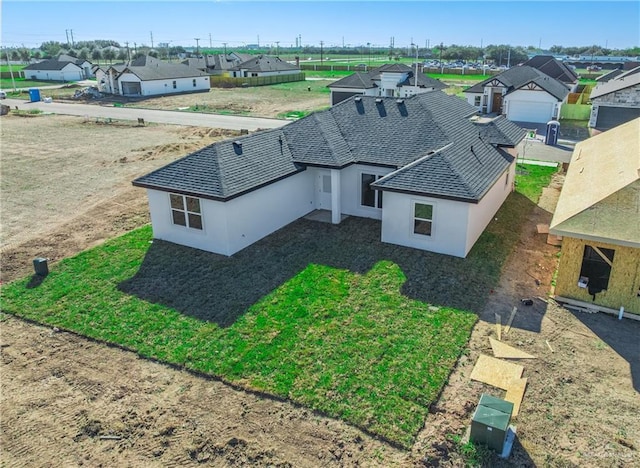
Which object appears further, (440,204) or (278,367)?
(440,204)

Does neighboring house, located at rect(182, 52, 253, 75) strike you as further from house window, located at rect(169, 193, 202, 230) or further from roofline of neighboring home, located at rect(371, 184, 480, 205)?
roofline of neighboring home, located at rect(371, 184, 480, 205)

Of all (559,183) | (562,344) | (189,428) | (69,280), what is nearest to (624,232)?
(562,344)

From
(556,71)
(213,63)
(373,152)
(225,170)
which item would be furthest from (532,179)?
(213,63)

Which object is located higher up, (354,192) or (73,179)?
(354,192)

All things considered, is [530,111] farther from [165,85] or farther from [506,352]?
[165,85]

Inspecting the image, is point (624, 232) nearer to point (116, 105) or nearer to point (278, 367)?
point (278, 367)

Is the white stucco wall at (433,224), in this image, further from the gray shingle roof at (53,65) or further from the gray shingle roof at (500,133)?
the gray shingle roof at (53,65)
